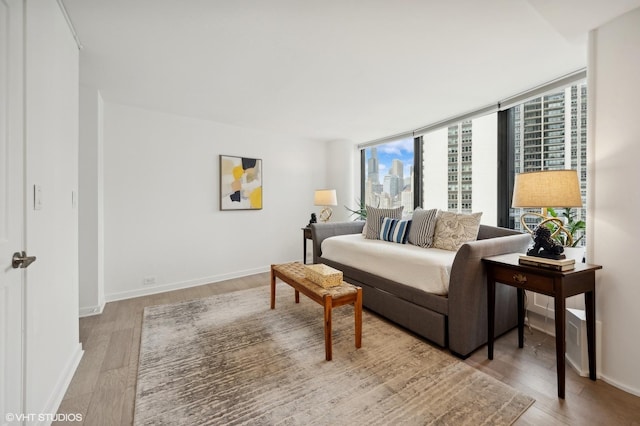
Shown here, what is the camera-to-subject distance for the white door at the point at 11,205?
1040mm

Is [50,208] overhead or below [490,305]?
overhead

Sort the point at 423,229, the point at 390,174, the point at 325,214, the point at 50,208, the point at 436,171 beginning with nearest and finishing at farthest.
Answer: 1. the point at 50,208
2. the point at 423,229
3. the point at 436,171
4. the point at 390,174
5. the point at 325,214

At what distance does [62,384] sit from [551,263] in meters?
3.01

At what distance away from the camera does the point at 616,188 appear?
1660 millimetres

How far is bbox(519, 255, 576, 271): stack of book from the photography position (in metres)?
1.56

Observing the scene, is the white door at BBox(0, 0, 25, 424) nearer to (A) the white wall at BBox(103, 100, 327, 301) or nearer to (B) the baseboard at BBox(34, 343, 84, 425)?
(B) the baseboard at BBox(34, 343, 84, 425)

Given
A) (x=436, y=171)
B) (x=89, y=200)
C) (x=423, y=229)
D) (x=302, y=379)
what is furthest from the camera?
(x=436, y=171)

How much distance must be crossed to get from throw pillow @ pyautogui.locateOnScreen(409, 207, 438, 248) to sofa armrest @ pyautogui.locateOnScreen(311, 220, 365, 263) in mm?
1026

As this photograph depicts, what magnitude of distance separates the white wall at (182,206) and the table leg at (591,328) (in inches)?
145

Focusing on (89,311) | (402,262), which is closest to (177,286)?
(89,311)

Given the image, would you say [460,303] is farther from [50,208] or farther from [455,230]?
[50,208]

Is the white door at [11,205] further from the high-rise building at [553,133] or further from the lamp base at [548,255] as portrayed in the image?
the high-rise building at [553,133]

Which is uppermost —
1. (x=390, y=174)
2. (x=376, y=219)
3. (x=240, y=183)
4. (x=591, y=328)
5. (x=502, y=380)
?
(x=390, y=174)

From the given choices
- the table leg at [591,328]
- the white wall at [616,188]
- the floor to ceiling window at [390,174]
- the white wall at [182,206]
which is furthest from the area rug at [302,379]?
the floor to ceiling window at [390,174]
